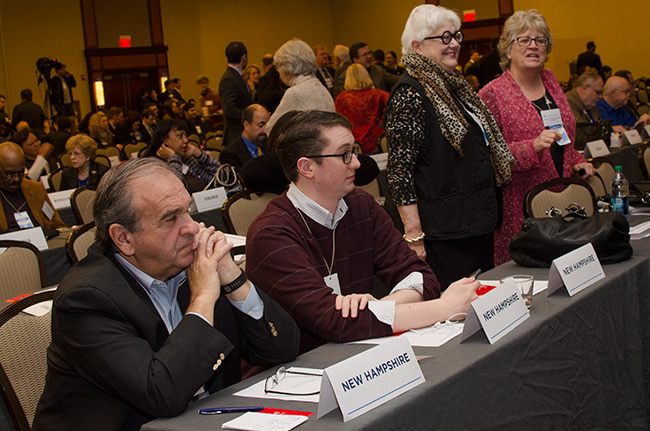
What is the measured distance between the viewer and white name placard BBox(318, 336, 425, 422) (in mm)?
1298

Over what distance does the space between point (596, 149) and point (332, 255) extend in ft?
14.3

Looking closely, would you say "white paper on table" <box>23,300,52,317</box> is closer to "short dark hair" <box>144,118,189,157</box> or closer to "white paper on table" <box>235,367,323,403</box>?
"white paper on table" <box>235,367,323,403</box>

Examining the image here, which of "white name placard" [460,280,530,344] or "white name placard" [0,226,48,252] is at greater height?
"white name placard" [460,280,530,344]

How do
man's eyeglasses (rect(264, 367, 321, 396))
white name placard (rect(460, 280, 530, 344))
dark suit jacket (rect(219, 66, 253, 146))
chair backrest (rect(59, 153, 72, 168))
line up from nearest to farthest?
man's eyeglasses (rect(264, 367, 321, 396))
white name placard (rect(460, 280, 530, 344))
dark suit jacket (rect(219, 66, 253, 146))
chair backrest (rect(59, 153, 72, 168))

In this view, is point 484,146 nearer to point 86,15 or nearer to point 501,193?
point 501,193

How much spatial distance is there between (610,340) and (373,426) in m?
1.07

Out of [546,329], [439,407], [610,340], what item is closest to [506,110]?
[610,340]

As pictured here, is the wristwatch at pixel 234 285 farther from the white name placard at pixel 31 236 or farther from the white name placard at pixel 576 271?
the white name placard at pixel 31 236

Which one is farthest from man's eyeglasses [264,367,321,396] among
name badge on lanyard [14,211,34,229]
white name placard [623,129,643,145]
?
white name placard [623,129,643,145]

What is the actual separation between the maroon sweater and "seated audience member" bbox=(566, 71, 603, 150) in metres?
4.63

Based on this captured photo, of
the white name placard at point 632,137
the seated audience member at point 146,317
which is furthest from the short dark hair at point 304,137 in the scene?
the white name placard at point 632,137

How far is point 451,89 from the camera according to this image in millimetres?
3023

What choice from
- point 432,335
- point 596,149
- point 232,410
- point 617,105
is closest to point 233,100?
point 596,149

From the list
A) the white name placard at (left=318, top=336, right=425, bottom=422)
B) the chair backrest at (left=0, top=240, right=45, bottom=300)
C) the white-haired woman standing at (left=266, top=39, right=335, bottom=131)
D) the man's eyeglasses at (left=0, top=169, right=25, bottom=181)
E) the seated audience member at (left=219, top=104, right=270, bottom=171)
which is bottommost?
the chair backrest at (left=0, top=240, right=45, bottom=300)
